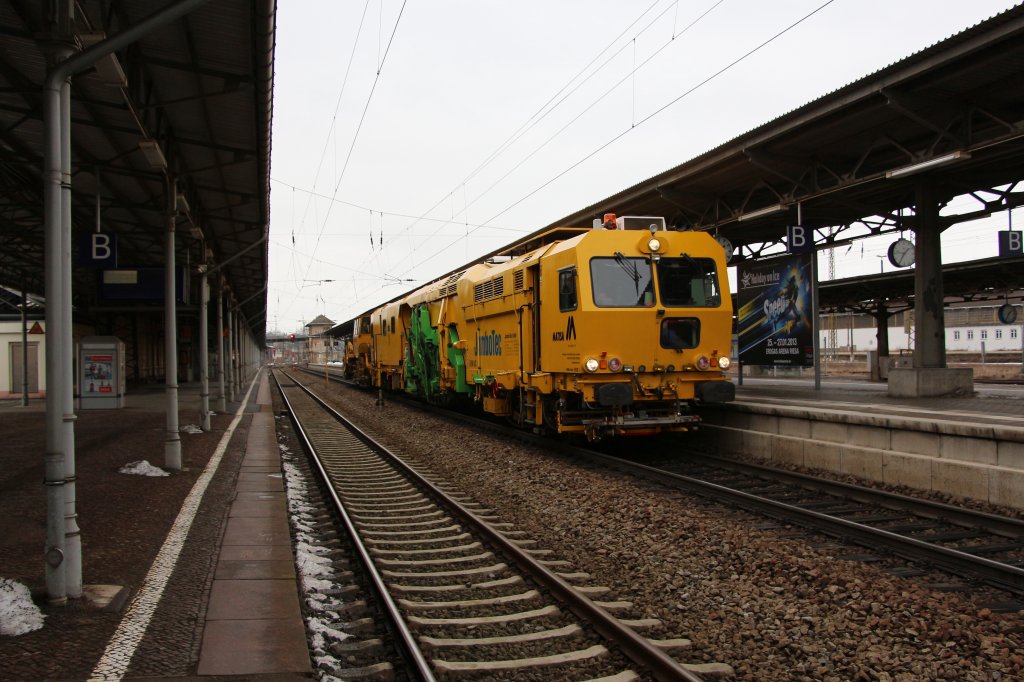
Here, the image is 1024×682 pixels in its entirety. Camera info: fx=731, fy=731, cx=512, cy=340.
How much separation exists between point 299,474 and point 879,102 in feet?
36.0

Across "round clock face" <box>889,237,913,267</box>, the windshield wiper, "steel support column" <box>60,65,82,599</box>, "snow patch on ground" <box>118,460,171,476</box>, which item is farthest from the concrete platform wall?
"snow patch on ground" <box>118,460,171,476</box>

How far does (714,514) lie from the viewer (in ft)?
26.0

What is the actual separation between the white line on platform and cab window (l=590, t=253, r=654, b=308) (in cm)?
626

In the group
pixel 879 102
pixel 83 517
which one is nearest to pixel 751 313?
pixel 879 102

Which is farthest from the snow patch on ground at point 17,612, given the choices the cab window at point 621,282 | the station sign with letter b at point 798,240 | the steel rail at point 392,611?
the station sign with letter b at point 798,240

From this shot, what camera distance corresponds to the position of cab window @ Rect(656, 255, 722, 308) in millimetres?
11484

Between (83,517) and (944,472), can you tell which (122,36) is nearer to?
(83,517)

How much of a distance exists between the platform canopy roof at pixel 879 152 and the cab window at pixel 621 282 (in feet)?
12.5

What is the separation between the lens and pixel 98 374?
21.7 metres

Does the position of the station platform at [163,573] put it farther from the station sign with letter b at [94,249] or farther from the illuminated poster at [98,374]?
the illuminated poster at [98,374]

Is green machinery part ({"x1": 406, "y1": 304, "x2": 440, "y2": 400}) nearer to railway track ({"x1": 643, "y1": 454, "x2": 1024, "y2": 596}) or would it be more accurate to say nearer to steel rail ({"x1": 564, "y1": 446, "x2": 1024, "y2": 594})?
railway track ({"x1": 643, "y1": 454, "x2": 1024, "y2": 596})

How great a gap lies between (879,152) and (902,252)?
80.5 inches

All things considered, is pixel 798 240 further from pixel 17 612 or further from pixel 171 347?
pixel 17 612

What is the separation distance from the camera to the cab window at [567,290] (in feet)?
36.6
